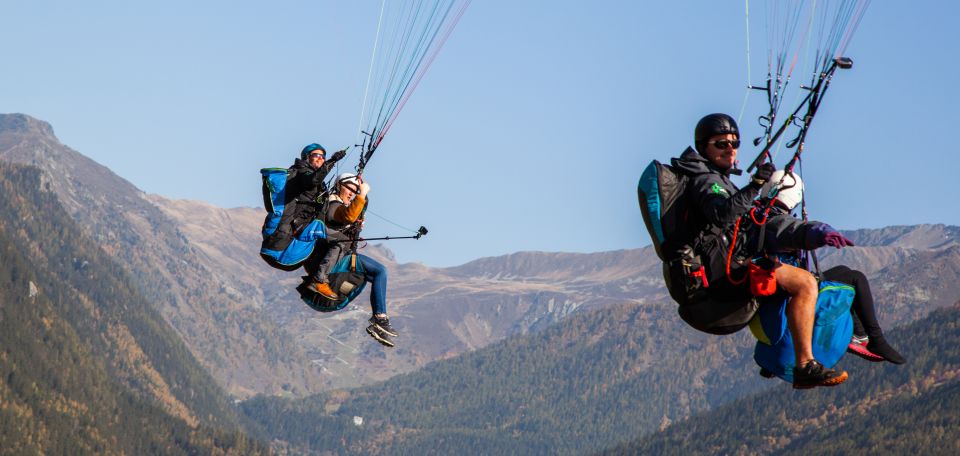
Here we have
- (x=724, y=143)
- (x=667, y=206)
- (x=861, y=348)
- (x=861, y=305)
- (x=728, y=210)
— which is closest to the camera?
(x=728, y=210)

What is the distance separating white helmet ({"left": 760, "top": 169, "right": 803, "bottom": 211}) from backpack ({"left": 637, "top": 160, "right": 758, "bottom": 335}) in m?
0.79

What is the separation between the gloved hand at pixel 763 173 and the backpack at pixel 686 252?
91 cm

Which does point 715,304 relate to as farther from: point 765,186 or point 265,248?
point 265,248

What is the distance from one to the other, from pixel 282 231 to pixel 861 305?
452 inches

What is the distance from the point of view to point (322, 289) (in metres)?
26.2

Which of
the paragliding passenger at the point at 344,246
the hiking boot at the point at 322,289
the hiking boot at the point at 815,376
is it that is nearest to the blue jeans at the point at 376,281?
the paragliding passenger at the point at 344,246

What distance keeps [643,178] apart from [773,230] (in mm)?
1770

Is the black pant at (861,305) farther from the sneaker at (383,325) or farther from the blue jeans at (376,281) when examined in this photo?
the blue jeans at (376,281)

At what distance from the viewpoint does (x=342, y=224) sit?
26219 millimetres

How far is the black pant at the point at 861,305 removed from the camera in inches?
706

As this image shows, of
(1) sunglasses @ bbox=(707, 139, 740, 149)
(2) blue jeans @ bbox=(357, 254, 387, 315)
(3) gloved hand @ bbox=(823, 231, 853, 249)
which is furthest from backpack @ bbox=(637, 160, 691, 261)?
(2) blue jeans @ bbox=(357, 254, 387, 315)

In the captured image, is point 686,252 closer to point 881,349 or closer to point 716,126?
point 716,126

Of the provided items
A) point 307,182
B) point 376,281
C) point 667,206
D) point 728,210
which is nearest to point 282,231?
point 307,182

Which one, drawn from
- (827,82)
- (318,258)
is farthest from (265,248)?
(827,82)
